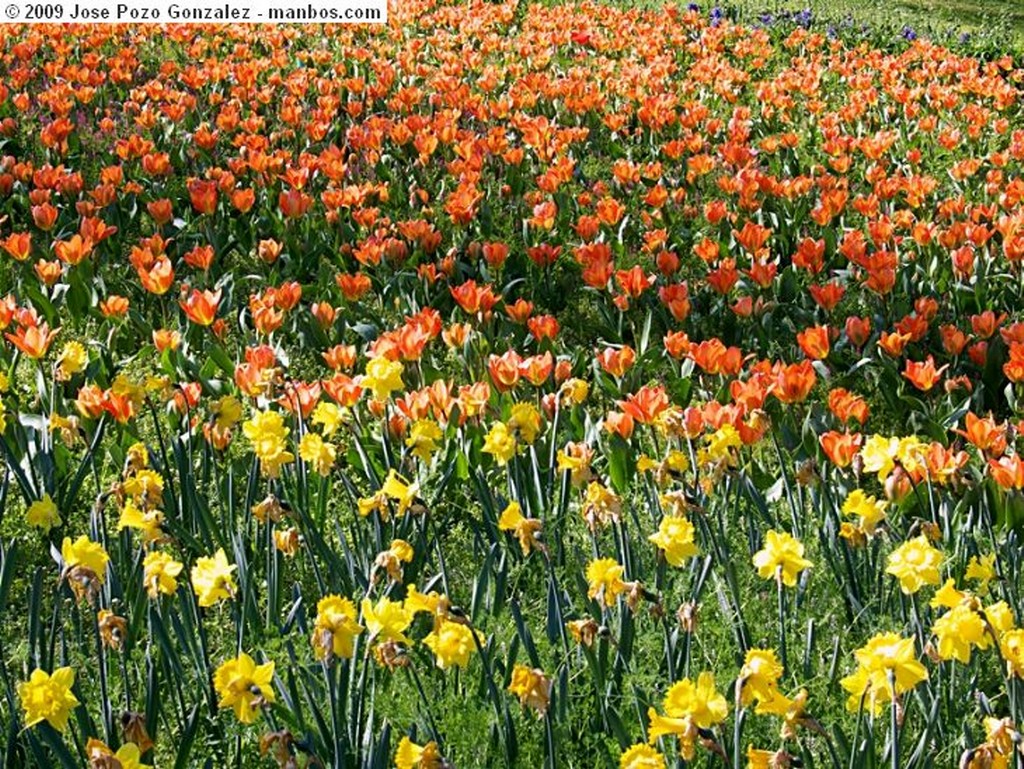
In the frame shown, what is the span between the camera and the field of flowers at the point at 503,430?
212 centimetres

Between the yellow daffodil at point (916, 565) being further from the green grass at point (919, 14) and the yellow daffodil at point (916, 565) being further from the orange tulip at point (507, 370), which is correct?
the green grass at point (919, 14)

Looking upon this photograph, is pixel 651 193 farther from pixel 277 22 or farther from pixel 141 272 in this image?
pixel 277 22

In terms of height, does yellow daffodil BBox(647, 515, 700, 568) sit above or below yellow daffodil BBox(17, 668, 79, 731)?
above

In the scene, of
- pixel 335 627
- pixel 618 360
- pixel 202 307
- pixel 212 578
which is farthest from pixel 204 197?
pixel 335 627

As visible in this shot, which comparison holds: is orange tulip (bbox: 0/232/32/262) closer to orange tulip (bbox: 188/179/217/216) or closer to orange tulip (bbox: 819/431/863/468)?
orange tulip (bbox: 188/179/217/216)

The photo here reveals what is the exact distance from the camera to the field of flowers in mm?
2119

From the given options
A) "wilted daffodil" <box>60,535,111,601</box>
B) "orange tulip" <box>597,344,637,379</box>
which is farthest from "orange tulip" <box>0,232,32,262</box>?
"wilted daffodil" <box>60,535,111,601</box>

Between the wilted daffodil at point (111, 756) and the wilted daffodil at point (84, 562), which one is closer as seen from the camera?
the wilted daffodil at point (111, 756)

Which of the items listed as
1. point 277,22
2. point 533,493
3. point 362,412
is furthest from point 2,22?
point 533,493

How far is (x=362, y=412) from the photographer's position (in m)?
3.64

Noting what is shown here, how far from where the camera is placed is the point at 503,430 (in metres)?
2.67

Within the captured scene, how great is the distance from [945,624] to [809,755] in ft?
1.51

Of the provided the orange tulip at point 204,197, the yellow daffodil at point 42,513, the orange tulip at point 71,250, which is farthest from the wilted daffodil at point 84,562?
the orange tulip at point 204,197

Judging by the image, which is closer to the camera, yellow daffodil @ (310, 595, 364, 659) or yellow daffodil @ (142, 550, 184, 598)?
yellow daffodil @ (310, 595, 364, 659)
